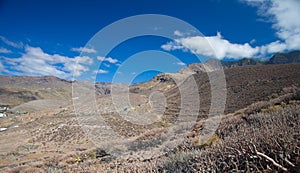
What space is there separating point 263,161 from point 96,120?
44606 mm

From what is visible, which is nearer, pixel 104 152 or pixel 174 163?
pixel 174 163

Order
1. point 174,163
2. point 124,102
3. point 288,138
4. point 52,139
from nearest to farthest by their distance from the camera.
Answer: point 288,138 → point 174,163 → point 52,139 → point 124,102

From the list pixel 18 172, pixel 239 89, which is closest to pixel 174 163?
pixel 18 172

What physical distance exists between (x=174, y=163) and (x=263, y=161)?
184 cm

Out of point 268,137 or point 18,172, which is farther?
point 18,172

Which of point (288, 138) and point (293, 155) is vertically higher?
point (288, 138)

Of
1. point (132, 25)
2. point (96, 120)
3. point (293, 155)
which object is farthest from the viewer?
point (96, 120)

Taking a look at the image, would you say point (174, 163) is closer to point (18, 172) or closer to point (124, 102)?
point (18, 172)

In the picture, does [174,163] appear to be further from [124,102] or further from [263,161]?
[124,102]

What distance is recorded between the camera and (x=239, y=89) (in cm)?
5034

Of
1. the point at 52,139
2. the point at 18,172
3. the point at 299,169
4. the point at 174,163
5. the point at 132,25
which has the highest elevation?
the point at 132,25

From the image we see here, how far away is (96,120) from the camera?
145ft

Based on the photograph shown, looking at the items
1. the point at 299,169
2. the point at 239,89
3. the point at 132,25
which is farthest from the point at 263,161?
the point at 239,89

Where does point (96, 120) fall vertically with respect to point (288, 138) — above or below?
below
